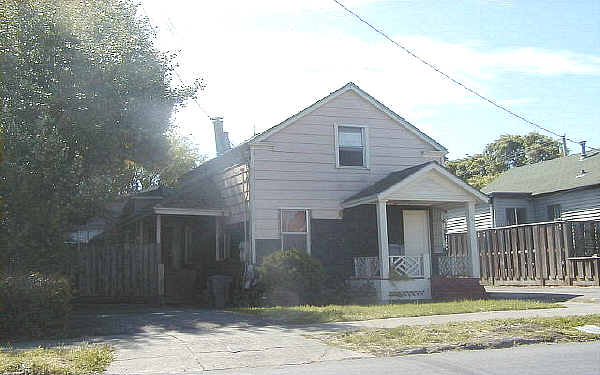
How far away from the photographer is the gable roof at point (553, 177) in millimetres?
28000

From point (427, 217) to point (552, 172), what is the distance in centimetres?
1291

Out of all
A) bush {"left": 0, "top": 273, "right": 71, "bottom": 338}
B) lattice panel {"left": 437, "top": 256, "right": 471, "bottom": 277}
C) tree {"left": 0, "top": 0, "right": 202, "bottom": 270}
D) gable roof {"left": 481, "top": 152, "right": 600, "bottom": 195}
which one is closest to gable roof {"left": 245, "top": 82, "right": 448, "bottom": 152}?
tree {"left": 0, "top": 0, "right": 202, "bottom": 270}

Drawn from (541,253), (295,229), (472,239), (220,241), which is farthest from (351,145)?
(541,253)

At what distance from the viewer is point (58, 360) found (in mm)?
9023

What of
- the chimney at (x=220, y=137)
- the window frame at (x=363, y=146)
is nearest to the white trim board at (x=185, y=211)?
the window frame at (x=363, y=146)

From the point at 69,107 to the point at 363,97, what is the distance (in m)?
9.13

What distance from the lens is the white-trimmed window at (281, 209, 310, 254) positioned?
785 inches

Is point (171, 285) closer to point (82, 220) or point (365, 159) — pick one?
point (82, 220)

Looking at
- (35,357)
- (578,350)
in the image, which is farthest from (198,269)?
(578,350)

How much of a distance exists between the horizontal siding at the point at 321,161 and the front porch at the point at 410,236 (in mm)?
705

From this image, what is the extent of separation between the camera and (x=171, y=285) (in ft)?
76.1

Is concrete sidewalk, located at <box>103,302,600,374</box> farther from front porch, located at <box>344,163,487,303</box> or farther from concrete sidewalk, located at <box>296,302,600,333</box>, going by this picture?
front porch, located at <box>344,163,487,303</box>

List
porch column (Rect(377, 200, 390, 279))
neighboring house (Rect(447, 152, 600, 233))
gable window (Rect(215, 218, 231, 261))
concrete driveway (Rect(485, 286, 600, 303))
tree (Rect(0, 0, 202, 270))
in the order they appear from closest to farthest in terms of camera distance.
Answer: tree (Rect(0, 0, 202, 270))
concrete driveway (Rect(485, 286, 600, 303))
porch column (Rect(377, 200, 390, 279))
gable window (Rect(215, 218, 231, 261))
neighboring house (Rect(447, 152, 600, 233))

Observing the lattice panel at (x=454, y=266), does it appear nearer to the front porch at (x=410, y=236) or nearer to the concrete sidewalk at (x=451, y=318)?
the front porch at (x=410, y=236)
